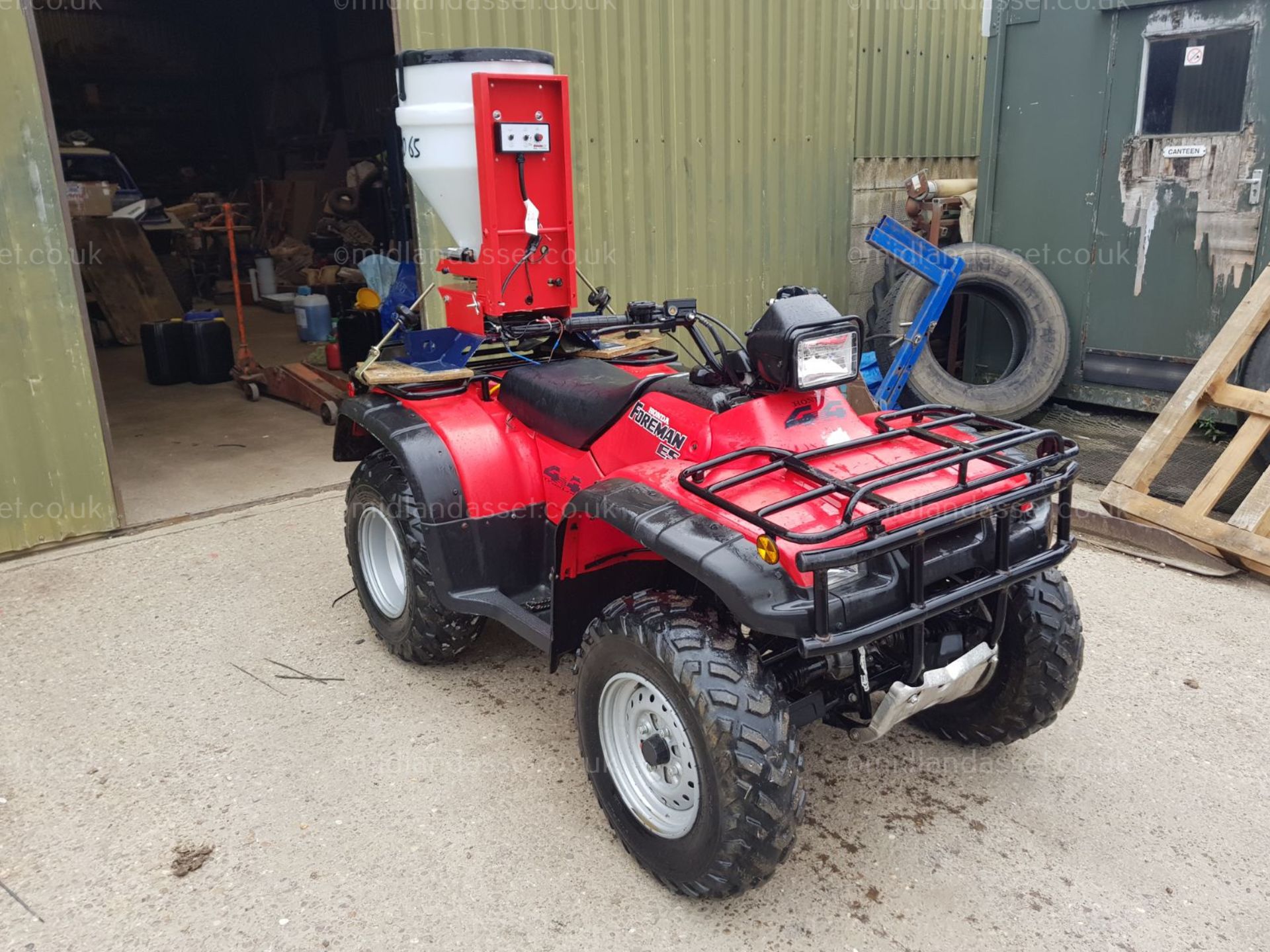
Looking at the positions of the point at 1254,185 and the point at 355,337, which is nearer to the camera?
the point at 1254,185

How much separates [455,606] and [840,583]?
161 centimetres

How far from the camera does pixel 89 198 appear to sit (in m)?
11.3

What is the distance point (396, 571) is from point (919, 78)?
6.67m

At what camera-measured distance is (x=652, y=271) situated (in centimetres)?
684

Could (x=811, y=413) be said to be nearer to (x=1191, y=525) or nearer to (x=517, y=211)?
(x=517, y=211)

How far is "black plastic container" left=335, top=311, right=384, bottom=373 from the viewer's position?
26.4 ft

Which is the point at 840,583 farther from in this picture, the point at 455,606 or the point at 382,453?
the point at 382,453

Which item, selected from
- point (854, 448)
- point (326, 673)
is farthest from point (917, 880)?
point (326, 673)

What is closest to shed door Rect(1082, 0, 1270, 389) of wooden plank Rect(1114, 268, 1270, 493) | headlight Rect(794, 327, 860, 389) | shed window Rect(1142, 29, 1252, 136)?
shed window Rect(1142, 29, 1252, 136)

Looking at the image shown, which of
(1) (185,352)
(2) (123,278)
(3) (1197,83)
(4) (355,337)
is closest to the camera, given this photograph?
(3) (1197,83)

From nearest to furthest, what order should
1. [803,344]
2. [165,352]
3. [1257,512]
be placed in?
[803,344] → [1257,512] → [165,352]

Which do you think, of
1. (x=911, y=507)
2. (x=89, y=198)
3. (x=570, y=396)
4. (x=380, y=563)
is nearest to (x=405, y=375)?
(x=570, y=396)

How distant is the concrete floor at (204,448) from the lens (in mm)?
5844

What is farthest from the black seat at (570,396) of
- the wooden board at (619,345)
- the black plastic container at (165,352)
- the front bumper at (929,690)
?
the black plastic container at (165,352)
